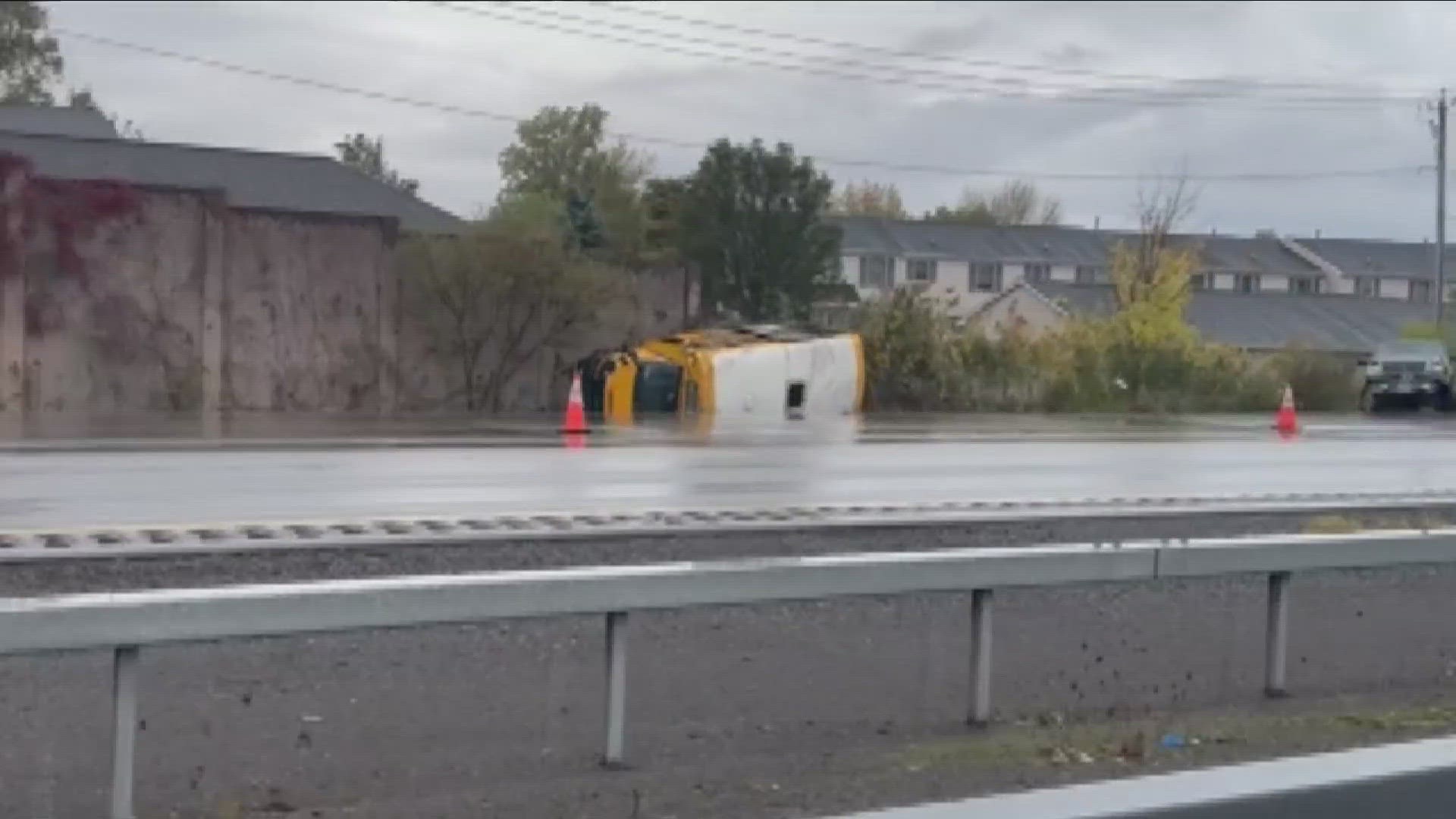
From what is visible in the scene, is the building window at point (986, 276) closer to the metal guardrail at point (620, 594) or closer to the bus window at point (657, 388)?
the bus window at point (657, 388)

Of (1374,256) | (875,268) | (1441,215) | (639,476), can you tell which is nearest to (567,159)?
(875,268)

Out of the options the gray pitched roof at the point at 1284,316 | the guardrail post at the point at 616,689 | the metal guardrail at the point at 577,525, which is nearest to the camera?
the guardrail post at the point at 616,689

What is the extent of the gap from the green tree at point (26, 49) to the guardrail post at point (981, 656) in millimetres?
4308

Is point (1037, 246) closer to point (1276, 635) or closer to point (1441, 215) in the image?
point (1441, 215)

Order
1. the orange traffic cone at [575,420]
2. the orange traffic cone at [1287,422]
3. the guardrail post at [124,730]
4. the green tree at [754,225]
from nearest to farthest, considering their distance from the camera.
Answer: the guardrail post at [124,730], the orange traffic cone at [575,420], the orange traffic cone at [1287,422], the green tree at [754,225]

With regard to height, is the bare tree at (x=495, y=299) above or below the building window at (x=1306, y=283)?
below

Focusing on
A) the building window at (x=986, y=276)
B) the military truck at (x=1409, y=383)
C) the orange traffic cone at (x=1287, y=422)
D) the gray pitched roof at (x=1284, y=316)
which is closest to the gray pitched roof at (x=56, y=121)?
the orange traffic cone at (x=1287, y=422)

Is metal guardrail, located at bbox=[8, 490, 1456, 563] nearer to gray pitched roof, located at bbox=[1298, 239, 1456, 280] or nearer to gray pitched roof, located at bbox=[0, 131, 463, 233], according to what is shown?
gray pitched roof, located at bbox=[0, 131, 463, 233]

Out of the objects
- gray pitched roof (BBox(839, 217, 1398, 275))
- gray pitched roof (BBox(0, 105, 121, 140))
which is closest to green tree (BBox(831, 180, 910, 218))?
gray pitched roof (BBox(839, 217, 1398, 275))

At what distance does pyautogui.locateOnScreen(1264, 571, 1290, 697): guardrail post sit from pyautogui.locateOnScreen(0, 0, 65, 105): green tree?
5908 mm

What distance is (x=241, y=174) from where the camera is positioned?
41469 mm

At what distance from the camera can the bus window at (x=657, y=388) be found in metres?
34.6

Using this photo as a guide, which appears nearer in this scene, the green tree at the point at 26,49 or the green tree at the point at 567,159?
the green tree at the point at 26,49

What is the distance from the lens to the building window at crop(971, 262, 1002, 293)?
92.9m
